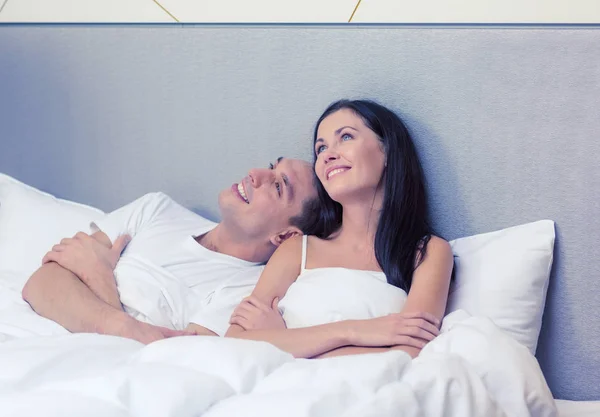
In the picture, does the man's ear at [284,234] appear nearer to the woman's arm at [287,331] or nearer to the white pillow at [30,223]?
the woman's arm at [287,331]

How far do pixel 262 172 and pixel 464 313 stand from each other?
65 cm

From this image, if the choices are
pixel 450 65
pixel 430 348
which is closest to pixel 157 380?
pixel 430 348

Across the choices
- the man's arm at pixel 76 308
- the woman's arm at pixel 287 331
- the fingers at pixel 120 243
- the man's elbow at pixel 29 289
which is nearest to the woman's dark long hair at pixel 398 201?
the woman's arm at pixel 287 331

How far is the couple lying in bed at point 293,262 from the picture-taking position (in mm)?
1662

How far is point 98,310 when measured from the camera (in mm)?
1774

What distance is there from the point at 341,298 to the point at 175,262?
501 millimetres

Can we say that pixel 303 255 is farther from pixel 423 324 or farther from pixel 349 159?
pixel 423 324

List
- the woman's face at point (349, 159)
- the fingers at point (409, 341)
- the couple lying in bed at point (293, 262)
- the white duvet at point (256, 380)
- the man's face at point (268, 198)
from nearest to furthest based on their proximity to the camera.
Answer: the white duvet at point (256, 380)
the fingers at point (409, 341)
the couple lying in bed at point (293, 262)
the woman's face at point (349, 159)
the man's face at point (268, 198)

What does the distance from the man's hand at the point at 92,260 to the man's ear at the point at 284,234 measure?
0.42 metres

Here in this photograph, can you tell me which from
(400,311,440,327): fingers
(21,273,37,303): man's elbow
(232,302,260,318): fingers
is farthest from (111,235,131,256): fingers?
(400,311,440,327): fingers
